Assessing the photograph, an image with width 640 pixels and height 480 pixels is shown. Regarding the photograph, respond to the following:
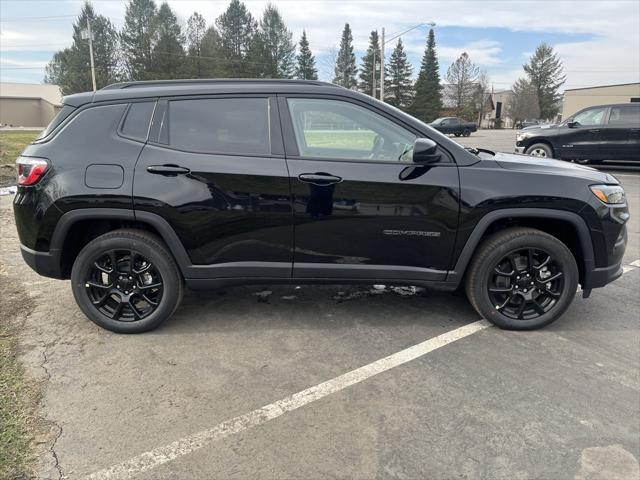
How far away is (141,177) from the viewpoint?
3.48 metres

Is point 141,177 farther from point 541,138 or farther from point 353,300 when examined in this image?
point 541,138

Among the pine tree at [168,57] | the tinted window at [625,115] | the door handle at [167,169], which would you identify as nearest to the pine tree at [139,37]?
the pine tree at [168,57]

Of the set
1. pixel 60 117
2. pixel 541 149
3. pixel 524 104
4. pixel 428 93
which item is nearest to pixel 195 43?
pixel 428 93

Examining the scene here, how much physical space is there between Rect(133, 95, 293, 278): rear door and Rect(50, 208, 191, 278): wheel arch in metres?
0.05

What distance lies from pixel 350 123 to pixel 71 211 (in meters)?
2.16

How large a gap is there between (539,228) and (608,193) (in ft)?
1.79

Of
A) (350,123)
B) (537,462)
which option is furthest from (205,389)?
(350,123)

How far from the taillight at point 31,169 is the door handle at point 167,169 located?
2.56 feet

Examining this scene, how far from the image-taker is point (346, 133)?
11.9 ft

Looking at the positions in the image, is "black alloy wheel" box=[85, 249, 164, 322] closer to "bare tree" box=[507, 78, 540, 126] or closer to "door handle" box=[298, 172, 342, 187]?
"door handle" box=[298, 172, 342, 187]

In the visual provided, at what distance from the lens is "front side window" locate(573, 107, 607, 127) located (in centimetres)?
1283

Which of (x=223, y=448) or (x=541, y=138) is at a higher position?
(x=541, y=138)

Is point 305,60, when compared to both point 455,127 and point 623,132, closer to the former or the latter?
point 455,127

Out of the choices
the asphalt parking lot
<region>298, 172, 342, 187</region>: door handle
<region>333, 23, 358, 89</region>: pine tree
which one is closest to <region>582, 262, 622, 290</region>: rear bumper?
the asphalt parking lot
